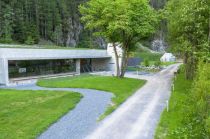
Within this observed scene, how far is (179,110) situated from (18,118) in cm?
976

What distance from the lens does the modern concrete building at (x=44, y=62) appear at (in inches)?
1356

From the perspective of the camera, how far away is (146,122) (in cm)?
1612

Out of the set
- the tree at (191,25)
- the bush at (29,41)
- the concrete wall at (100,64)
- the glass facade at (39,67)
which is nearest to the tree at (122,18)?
the tree at (191,25)

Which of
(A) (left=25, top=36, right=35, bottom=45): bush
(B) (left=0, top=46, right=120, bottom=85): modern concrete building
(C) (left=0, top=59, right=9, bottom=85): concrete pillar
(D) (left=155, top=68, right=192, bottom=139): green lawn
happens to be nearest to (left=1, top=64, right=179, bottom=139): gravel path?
(D) (left=155, top=68, right=192, bottom=139): green lawn

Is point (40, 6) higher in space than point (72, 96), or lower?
higher

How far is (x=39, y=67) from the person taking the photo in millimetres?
41094

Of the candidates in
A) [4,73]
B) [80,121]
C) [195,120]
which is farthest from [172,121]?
[4,73]

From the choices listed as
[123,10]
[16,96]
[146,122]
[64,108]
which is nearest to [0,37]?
[123,10]

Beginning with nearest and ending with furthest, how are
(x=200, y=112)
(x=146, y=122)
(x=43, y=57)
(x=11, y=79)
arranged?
(x=200, y=112)
(x=146, y=122)
(x=11, y=79)
(x=43, y=57)

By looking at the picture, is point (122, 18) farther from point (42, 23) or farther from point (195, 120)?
point (42, 23)

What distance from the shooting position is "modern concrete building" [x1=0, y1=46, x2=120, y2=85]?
3444 cm

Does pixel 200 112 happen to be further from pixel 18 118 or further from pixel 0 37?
pixel 0 37

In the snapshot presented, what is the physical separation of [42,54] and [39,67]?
1.97m

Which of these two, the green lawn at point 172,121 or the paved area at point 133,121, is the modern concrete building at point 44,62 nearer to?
the paved area at point 133,121
